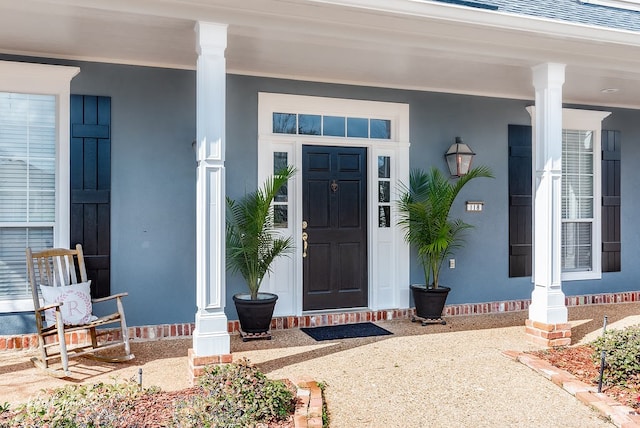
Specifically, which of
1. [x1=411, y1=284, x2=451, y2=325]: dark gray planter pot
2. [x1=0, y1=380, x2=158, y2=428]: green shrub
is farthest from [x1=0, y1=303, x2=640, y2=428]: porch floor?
[x1=0, y1=380, x2=158, y2=428]: green shrub

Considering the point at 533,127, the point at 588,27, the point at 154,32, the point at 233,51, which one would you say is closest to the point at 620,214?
the point at 533,127

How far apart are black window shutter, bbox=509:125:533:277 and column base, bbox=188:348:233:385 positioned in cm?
398

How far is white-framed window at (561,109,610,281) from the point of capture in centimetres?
676

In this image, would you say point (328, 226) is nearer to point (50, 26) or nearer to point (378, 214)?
point (378, 214)

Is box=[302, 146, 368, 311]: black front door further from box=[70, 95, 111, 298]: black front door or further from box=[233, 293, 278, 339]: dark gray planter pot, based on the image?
box=[70, 95, 111, 298]: black front door

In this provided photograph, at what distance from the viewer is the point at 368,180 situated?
586cm

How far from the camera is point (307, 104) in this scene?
5547mm

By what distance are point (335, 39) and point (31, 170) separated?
9.59 feet

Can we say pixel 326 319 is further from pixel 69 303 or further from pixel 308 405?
pixel 69 303

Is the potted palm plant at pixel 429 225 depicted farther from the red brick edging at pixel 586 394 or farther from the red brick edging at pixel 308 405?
the red brick edging at pixel 308 405

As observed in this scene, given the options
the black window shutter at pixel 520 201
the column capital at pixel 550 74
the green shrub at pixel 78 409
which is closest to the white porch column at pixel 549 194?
the column capital at pixel 550 74

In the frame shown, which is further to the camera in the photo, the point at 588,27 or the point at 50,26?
the point at 588,27

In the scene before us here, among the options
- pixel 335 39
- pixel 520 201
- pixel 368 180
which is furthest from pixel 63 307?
pixel 520 201

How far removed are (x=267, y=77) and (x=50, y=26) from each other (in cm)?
204
